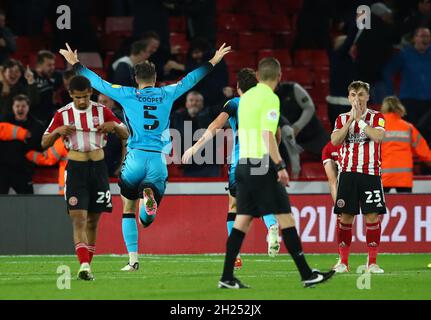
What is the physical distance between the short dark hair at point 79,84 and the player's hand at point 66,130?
0.35 meters

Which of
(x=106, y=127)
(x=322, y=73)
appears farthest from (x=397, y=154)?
(x=106, y=127)

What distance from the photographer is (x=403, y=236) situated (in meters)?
16.0

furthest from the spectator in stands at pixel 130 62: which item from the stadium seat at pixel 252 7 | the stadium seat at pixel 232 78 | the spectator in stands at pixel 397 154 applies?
the stadium seat at pixel 252 7

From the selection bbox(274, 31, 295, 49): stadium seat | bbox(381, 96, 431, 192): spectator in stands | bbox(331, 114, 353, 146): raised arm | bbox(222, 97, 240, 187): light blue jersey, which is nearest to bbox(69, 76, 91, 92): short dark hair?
bbox(222, 97, 240, 187): light blue jersey

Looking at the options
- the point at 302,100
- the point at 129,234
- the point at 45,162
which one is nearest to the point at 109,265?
the point at 129,234

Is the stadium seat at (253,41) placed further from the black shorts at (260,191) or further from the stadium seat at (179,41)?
the black shorts at (260,191)

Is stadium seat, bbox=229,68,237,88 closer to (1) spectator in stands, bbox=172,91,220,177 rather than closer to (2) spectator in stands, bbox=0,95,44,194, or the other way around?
(1) spectator in stands, bbox=172,91,220,177

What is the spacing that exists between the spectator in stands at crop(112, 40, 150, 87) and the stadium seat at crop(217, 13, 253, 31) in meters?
3.16

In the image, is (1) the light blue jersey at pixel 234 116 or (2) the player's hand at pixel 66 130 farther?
(1) the light blue jersey at pixel 234 116

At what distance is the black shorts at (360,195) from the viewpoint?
1228 cm

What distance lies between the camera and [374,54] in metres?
19.3

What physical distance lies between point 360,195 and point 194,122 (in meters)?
5.38

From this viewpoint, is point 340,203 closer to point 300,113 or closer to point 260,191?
point 260,191

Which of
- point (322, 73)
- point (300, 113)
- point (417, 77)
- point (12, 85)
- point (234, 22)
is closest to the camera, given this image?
point (12, 85)
